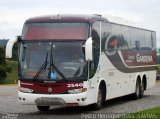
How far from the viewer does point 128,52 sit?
24062 millimetres

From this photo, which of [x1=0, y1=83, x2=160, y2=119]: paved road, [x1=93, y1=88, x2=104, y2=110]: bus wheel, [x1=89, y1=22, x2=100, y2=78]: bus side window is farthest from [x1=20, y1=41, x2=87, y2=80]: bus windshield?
[x1=93, y1=88, x2=104, y2=110]: bus wheel

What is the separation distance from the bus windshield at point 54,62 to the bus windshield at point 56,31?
22cm

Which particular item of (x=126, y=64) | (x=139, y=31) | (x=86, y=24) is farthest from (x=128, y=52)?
(x=86, y=24)

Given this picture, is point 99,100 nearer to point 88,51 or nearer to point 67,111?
point 67,111

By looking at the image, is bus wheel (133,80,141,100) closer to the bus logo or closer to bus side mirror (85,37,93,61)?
the bus logo

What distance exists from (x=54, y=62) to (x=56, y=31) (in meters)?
1.10

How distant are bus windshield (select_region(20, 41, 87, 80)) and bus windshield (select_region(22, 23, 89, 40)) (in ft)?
0.72

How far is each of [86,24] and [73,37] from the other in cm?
65

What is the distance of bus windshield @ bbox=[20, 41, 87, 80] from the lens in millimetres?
18391

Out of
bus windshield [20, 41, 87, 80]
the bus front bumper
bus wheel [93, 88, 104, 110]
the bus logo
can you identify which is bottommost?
bus wheel [93, 88, 104, 110]

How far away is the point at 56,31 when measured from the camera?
1897 cm

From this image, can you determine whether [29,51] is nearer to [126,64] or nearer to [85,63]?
[85,63]

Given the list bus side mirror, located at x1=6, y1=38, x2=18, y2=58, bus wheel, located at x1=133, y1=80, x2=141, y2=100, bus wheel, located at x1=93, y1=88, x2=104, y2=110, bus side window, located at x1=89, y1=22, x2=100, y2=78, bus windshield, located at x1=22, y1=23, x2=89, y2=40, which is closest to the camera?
bus side mirror, located at x1=6, y1=38, x2=18, y2=58

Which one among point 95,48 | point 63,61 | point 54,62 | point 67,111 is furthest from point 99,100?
point 54,62
